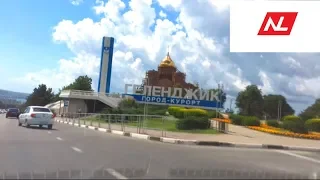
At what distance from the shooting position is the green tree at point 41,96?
135m

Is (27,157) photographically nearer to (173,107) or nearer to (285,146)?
(285,146)

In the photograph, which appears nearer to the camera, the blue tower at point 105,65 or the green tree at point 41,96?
the blue tower at point 105,65

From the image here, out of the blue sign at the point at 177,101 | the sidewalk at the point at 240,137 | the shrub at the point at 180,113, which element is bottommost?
the sidewalk at the point at 240,137

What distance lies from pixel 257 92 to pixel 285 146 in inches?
3017

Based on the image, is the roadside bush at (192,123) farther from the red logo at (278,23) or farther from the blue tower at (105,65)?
the blue tower at (105,65)

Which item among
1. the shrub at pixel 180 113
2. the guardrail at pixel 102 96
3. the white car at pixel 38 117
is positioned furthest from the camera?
the guardrail at pixel 102 96

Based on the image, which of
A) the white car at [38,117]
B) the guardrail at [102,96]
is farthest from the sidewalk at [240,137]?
the guardrail at [102,96]

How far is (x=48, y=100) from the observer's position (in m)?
137

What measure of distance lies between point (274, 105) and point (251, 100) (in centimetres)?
1239

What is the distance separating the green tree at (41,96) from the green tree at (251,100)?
2591 inches

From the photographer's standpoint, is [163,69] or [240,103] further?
[240,103]

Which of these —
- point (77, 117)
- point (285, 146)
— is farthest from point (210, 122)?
point (77, 117)

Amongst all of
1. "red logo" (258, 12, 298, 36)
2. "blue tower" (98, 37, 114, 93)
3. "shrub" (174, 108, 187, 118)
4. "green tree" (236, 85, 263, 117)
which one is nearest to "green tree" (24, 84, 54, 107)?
"blue tower" (98, 37, 114, 93)

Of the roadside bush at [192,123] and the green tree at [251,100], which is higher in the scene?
the green tree at [251,100]
